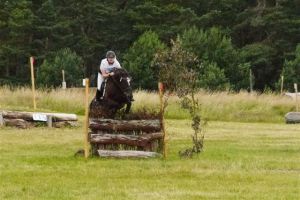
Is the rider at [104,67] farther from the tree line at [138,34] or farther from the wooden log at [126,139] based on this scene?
the tree line at [138,34]

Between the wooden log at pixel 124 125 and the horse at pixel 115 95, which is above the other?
the horse at pixel 115 95

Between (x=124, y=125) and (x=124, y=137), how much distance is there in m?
0.26

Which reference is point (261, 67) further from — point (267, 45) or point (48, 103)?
point (48, 103)

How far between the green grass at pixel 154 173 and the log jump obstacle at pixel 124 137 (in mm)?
355

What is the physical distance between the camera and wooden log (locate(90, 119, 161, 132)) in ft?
48.5

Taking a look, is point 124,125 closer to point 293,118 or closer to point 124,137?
point 124,137

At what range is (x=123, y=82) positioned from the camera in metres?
15.8

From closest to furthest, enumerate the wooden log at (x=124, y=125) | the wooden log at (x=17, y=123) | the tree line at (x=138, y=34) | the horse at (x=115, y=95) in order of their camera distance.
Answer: the wooden log at (x=124, y=125), the horse at (x=115, y=95), the wooden log at (x=17, y=123), the tree line at (x=138, y=34)

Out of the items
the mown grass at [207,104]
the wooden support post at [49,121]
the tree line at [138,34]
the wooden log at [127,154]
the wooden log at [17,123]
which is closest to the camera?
the wooden log at [127,154]

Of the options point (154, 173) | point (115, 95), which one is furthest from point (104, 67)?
point (154, 173)

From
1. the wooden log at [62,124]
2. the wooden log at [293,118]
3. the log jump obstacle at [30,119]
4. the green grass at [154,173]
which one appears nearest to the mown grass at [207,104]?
the wooden log at [293,118]

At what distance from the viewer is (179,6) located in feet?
228

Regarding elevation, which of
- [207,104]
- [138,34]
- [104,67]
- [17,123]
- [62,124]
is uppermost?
[104,67]

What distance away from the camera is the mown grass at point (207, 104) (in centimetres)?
3164
